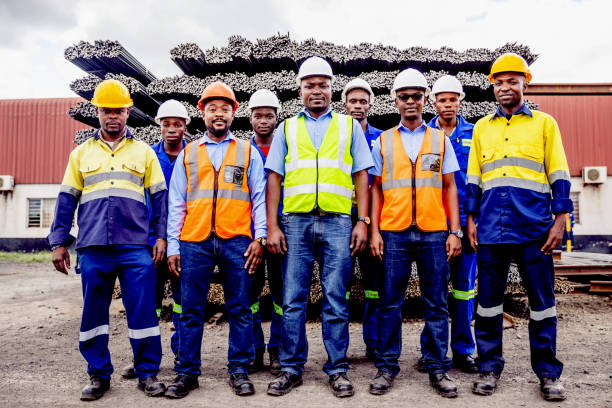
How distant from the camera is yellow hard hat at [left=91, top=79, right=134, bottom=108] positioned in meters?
3.38

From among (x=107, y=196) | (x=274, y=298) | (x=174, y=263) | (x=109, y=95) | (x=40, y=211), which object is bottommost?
(x=274, y=298)

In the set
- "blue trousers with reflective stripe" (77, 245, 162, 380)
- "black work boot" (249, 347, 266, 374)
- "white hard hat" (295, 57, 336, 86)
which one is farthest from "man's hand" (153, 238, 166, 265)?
"white hard hat" (295, 57, 336, 86)

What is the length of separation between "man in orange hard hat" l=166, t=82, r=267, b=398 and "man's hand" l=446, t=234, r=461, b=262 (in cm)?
142

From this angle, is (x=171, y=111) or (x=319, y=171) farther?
(x=171, y=111)

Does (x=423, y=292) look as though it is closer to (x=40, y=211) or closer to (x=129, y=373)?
(x=129, y=373)

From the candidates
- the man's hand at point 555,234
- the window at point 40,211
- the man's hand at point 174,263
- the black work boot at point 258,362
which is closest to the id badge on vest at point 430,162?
the man's hand at point 555,234

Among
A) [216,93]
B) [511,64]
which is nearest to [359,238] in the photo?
[216,93]

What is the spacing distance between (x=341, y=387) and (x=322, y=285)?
73 centimetres

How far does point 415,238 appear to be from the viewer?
327 cm

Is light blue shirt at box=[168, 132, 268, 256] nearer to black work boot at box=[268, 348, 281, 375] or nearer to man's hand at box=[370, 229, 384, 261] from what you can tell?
man's hand at box=[370, 229, 384, 261]

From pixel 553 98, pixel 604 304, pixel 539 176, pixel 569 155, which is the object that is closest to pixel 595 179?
pixel 569 155

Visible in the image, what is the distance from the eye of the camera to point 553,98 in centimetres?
1781

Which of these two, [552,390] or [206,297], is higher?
[206,297]

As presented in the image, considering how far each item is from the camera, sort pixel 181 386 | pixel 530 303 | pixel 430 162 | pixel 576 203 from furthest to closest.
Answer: pixel 576 203 → pixel 430 162 → pixel 530 303 → pixel 181 386
